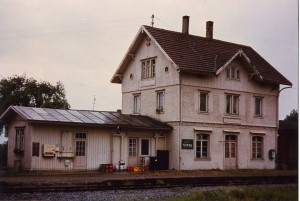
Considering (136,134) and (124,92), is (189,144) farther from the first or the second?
(124,92)

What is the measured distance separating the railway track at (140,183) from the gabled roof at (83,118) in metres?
6.66

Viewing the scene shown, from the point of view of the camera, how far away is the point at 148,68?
28.9m

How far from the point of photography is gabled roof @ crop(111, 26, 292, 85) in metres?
26.8

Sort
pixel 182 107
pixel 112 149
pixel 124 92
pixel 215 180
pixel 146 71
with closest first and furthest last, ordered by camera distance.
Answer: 1. pixel 215 180
2. pixel 112 149
3. pixel 182 107
4. pixel 146 71
5. pixel 124 92

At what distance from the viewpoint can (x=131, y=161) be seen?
25.7 m

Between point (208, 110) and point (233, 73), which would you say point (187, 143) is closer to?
point (208, 110)

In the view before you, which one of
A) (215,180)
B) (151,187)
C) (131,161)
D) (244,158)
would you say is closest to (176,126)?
(131,161)

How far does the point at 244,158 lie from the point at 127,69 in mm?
9436

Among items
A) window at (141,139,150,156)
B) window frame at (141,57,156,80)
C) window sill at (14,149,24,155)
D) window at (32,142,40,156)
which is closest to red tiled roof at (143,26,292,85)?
window frame at (141,57,156,80)

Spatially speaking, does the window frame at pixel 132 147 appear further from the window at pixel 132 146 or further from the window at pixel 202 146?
the window at pixel 202 146

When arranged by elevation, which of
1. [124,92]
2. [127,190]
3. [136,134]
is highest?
[124,92]

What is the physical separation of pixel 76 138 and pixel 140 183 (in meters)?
7.24

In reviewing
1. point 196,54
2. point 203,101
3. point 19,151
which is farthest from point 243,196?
point 196,54

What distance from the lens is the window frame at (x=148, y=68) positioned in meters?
28.5
